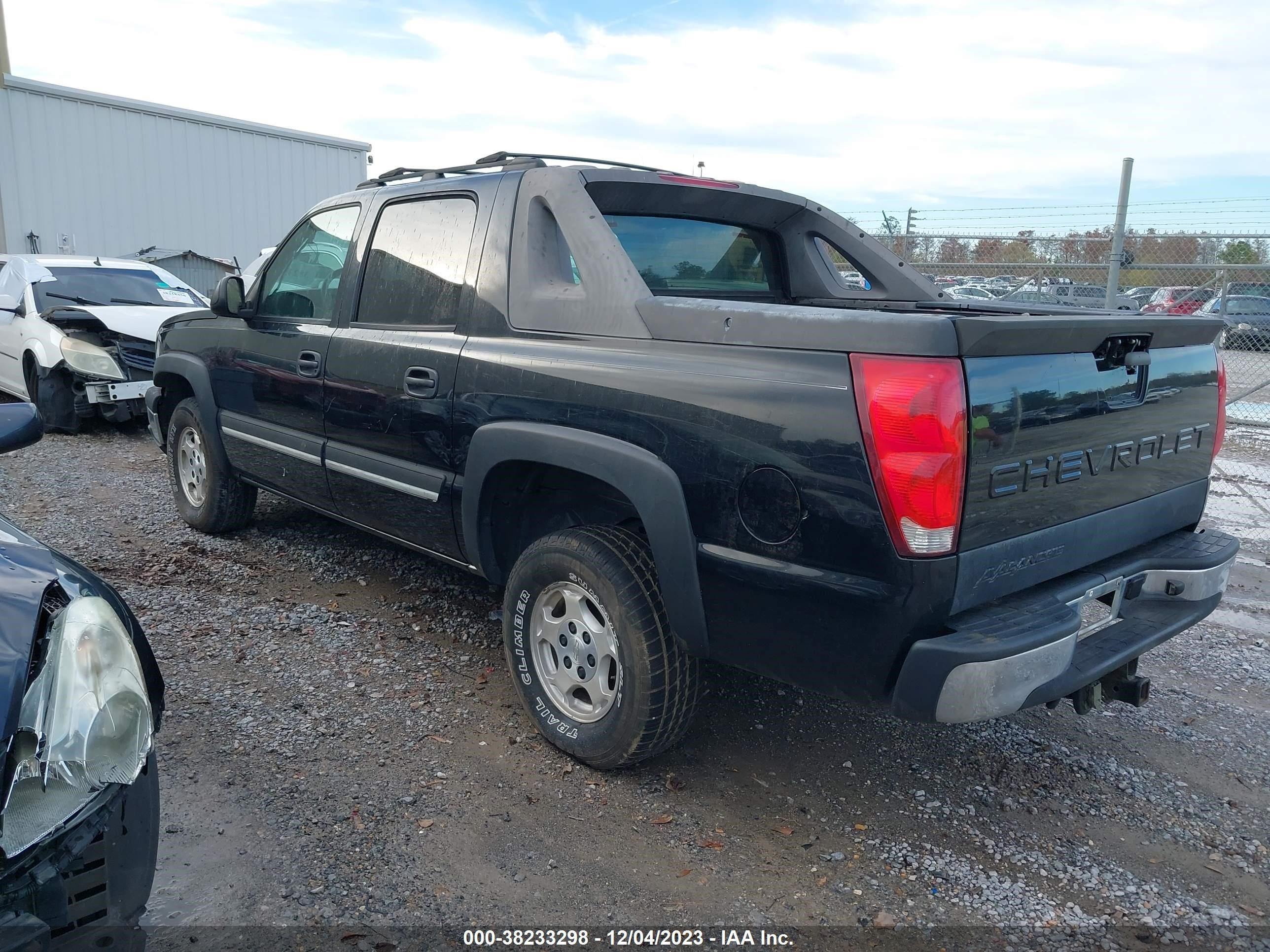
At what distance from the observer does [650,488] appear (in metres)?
2.75

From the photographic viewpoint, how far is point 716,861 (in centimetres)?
273

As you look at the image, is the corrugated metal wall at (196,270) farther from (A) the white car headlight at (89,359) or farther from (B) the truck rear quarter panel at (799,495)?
(B) the truck rear quarter panel at (799,495)

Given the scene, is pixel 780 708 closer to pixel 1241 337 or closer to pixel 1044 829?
pixel 1044 829

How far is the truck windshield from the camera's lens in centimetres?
931

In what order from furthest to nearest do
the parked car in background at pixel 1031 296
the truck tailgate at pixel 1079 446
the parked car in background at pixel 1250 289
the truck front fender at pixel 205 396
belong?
the parked car in background at pixel 1250 289, the parked car in background at pixel 1031 296, the truck front fender at pixel 205 396, the truck tailgate at pixel 1079 446

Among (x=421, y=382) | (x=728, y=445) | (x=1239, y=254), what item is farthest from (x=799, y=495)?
(x=1239, y=254)

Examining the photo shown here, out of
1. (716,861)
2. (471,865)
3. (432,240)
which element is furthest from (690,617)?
(432,240)

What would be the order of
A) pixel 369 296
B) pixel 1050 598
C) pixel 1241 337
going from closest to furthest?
pixel 1050 598
pixel 369 296
pixel 1241 337

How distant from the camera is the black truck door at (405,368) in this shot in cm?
359

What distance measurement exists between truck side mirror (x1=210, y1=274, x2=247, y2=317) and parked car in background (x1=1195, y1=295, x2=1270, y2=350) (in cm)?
979

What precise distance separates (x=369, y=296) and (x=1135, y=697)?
10.9ft

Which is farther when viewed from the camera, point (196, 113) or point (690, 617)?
point (196, 113)

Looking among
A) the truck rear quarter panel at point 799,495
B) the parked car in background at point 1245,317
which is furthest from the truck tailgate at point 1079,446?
the parked car in background at point 1245,317

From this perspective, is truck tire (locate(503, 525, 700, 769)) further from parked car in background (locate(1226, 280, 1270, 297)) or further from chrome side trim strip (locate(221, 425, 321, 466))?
parked car in background (locate(1226, 280, 1270, 297))
